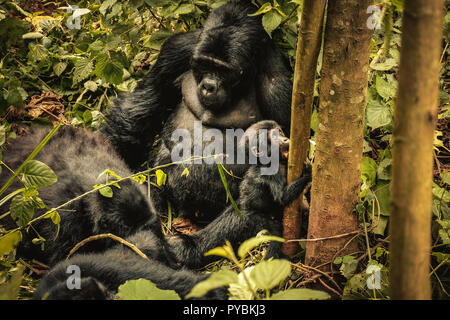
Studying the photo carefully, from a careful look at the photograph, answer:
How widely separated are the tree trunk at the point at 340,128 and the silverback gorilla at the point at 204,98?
2.96 ft

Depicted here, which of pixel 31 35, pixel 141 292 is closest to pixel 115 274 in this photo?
pixel 141 292

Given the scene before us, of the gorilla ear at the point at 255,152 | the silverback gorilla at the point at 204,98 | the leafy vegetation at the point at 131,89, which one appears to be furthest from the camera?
the silverback gorilla at the point at 204,98

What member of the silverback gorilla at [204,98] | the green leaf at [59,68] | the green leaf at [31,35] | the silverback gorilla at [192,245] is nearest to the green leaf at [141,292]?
the silverback gorilla at [192,245]

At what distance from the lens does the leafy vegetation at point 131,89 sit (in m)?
1.80

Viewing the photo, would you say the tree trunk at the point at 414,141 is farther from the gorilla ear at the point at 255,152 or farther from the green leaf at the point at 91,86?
the green leaf at the point at 91,86

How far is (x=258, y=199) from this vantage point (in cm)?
262

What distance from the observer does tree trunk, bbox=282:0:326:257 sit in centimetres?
184

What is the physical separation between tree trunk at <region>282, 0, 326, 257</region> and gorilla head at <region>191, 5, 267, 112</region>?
889mm

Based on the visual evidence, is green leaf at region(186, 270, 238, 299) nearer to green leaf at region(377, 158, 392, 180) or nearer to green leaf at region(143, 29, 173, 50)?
green leaf at region(377, 158, 392, 180)

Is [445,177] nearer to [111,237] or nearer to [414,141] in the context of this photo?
[414,141]

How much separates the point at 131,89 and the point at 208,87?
3.54 feet

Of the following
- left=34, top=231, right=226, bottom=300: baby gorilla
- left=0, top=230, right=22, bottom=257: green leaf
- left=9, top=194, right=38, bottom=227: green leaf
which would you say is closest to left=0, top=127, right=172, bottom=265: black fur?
left=34, top=231, right=226, bottom=300: baby gorilla

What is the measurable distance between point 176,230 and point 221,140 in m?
0.81

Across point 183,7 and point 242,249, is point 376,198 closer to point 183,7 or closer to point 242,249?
point 242,249
